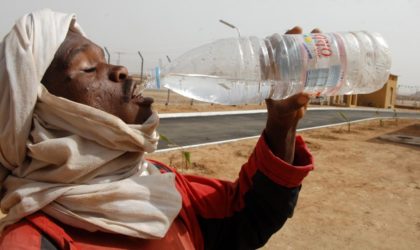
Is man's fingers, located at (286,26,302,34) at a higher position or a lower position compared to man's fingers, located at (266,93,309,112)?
higher

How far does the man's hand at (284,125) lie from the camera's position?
1.79 meters

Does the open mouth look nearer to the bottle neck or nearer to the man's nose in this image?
the man's nose

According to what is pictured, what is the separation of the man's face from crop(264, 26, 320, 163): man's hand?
23.0 inches

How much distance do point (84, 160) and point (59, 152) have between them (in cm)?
9

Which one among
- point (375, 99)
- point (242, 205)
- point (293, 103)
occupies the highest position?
point (293, 103)

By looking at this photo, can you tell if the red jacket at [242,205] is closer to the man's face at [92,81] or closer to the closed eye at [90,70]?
the man's face at [92,81]

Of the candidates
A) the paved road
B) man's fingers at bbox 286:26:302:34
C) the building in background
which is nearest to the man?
man's fingers at bbox 286:26:302:34

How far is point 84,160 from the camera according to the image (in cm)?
138

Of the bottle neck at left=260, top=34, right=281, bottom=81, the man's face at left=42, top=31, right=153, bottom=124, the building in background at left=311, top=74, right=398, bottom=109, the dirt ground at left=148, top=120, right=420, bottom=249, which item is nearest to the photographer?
the man's face at left=42, top=31, right=153, bottom=124

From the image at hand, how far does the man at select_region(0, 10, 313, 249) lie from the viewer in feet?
4.39

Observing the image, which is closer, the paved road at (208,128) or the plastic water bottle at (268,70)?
the plastic water bottle at (268,70)

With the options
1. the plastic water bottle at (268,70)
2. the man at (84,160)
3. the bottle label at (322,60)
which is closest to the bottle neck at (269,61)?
the plastic water bottle at (268,70)

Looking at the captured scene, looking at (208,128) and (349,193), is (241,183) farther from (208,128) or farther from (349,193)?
(208,128)

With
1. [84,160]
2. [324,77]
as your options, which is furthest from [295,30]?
[84,160]
